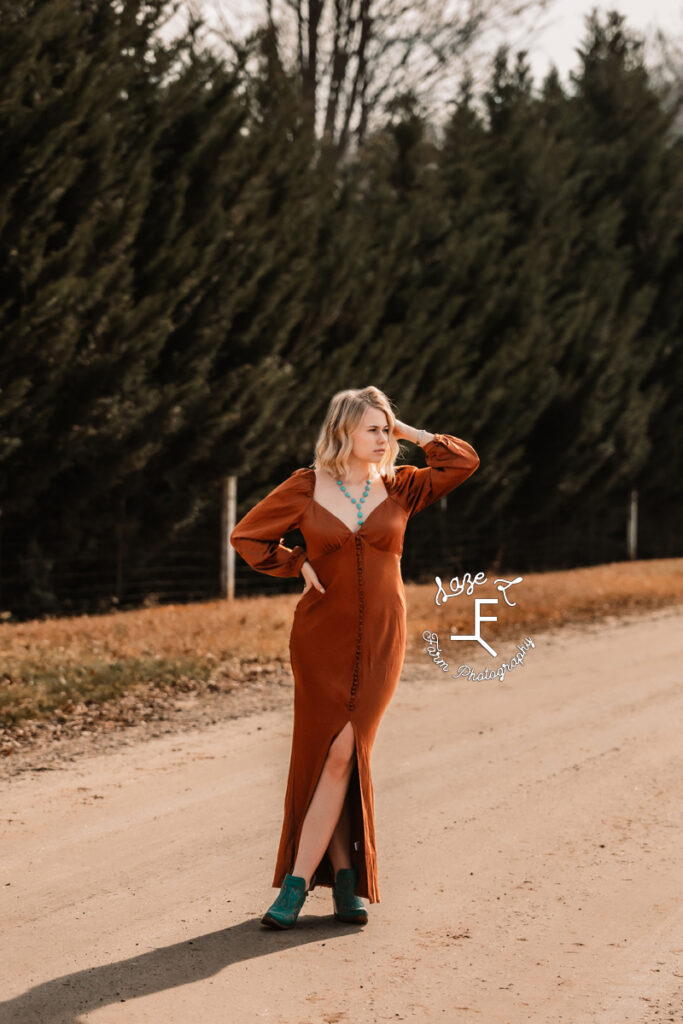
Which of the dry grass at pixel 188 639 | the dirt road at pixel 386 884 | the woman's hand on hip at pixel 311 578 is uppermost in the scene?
the woman's hand on hip at pixel 311 578

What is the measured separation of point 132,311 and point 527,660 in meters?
4.96

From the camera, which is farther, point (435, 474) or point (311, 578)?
point (435, 474)

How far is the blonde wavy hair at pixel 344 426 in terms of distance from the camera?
16.5 ft

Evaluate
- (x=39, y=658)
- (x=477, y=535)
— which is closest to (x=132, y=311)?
(x=39, y=658)

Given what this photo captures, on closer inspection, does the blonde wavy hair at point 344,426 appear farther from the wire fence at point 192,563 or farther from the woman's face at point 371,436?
the wire fence at point 192,563

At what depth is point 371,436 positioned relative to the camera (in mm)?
5047

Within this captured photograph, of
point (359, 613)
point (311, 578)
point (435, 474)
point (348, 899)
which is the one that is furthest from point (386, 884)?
point (435, 474)

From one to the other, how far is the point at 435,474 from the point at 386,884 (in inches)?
67.8

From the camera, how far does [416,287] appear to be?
17734 millimetres

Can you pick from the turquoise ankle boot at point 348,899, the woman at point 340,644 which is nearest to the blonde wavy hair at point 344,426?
the woman at point 340,644

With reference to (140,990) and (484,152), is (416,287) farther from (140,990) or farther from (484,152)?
(140,990)

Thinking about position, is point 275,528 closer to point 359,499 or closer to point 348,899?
point 359,499

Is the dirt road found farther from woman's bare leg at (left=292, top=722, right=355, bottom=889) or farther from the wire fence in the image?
the wire fence

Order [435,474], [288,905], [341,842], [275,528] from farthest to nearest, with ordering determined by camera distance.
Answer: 1. [435,474]
2. [275,528]
3. [341,842]
4. [288,905]
